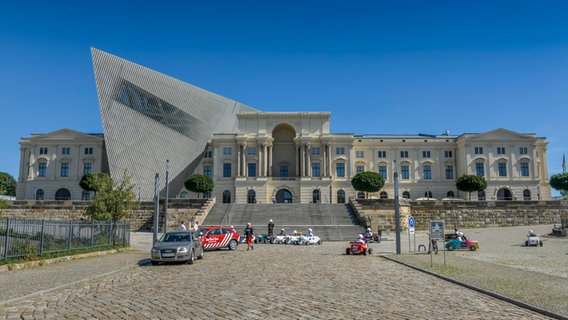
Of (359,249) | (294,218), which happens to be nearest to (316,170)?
(294,218)

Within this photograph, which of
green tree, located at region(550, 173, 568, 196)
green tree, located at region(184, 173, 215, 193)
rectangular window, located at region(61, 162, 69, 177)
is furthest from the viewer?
rectangular window, located at region(61, 162, 69, 177)

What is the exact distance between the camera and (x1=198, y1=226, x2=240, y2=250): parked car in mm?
25203

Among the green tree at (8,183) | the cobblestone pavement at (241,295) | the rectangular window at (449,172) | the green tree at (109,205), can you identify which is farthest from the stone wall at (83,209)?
the rectangular window at (449,172)

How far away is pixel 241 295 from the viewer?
1017cm

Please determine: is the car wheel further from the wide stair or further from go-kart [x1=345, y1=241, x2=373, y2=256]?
the wide stair

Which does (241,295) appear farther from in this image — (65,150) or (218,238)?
Result: (65,150)

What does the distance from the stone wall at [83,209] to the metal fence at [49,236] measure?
22608 millimetres

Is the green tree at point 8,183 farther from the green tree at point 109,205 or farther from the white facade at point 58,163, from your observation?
the green tree at point 109,205

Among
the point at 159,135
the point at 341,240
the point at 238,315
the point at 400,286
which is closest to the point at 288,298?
the point at 238,315

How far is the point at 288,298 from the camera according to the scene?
32.1 ft

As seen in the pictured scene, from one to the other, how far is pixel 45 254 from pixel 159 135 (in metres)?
48.4

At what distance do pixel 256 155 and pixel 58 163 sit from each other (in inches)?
1299

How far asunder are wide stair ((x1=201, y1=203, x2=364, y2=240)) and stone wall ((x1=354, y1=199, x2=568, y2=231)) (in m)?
3.51

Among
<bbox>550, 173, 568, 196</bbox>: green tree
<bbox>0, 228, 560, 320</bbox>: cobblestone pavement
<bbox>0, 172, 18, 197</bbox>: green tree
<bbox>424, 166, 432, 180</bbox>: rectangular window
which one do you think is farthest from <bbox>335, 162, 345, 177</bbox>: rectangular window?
<bbox>0, 172, 18, 197</bbox>: green tree
